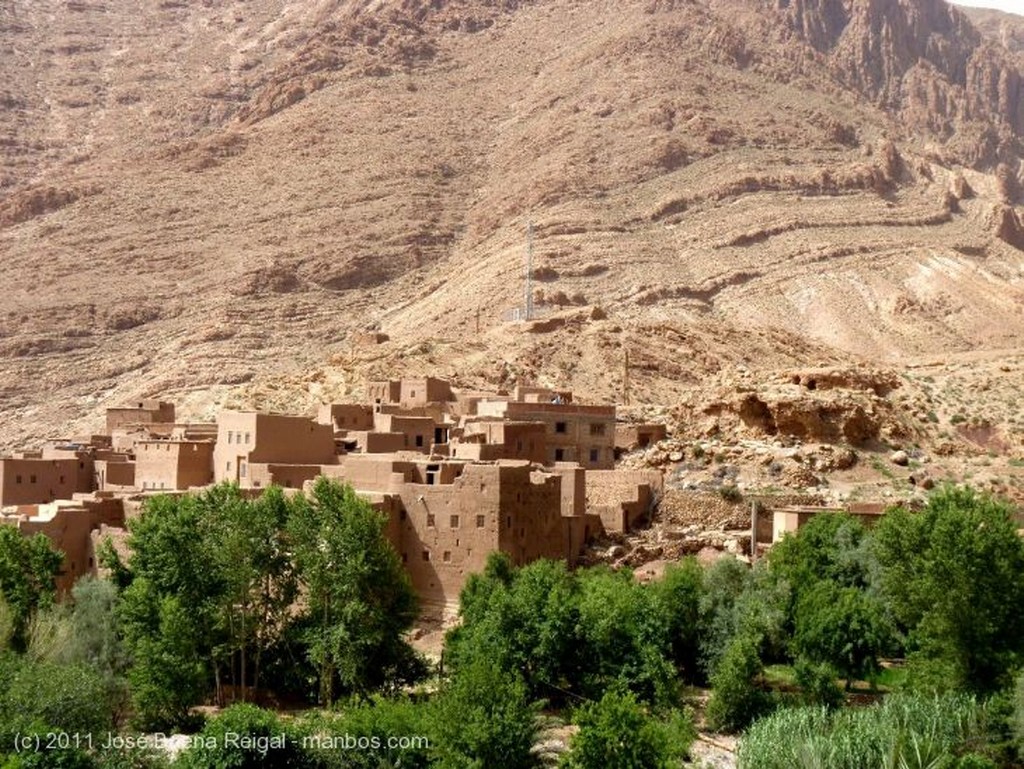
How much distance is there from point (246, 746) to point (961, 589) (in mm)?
15001

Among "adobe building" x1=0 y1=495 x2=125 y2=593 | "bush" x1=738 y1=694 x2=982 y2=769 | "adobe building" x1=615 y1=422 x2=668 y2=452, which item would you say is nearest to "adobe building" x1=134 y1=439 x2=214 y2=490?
"adobe building" x1=0 y1=495 x2=125 y2=593

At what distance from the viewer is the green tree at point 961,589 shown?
33.3 m

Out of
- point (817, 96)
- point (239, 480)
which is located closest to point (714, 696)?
point (239, 480)

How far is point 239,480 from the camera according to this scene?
41.5 metres

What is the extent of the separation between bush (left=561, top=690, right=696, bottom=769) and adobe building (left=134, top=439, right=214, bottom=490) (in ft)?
58.4

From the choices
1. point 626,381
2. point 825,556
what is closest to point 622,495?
point 825,556

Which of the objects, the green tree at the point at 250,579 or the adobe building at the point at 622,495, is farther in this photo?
the adobe building at the point at 622,495

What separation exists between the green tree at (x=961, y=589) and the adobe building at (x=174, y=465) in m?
→ 17.9

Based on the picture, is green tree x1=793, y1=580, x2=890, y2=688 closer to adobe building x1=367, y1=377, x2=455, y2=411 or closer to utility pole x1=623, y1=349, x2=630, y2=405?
adobe building x1=367, y1=377, x2=455, y2=411

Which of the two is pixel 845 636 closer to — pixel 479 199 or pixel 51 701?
pixel 51 701

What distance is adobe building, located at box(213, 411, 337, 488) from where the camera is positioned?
4178 cm

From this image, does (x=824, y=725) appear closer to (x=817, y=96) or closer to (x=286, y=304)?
(x=286, y=304)

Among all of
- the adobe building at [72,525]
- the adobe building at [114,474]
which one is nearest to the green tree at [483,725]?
the adobe building at [72,525]

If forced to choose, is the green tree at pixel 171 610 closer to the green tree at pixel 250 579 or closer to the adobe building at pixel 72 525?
the green tree at pixel 250 579
